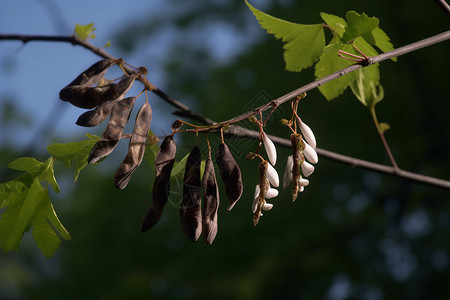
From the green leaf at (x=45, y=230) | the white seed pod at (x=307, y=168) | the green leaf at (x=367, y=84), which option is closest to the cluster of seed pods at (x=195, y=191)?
the white seed pod at (x=307, y=168)

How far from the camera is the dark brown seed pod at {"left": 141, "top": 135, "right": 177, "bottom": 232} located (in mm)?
610

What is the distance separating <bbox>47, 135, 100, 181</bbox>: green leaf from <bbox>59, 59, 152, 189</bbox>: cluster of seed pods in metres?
0.12

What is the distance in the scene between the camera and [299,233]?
18.6ft

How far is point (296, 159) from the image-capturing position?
1.99 feet

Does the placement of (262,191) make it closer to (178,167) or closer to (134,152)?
(134,152)

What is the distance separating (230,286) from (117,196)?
10.4 ft

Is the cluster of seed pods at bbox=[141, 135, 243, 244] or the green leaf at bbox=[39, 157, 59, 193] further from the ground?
the cluster of seed pods at bbox=[141, 135, 243, 244]

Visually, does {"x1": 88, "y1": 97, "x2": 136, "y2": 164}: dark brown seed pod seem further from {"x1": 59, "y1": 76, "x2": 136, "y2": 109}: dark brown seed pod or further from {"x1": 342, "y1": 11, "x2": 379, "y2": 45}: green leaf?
{"x1": 342, "y1": 11, "x2": 379, "y2": 45}: green leaf

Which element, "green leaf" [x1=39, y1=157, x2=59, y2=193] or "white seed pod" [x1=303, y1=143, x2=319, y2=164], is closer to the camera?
"white seed pod" [x1=303, y1=143, x2=319, y2=164]

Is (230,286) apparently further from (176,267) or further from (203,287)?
(176,267)

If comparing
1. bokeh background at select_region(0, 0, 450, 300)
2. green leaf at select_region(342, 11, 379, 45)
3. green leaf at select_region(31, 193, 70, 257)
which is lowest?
bokeh background at select_region(0, 0, 450, 300)

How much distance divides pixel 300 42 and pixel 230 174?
1.76ft

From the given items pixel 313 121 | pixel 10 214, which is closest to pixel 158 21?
pixel 313 121

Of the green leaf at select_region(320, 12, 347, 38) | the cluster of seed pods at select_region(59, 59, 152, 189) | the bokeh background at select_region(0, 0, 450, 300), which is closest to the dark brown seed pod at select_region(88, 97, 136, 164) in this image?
the cluster of seed pods at select_region(59, 59, 152, 189)
